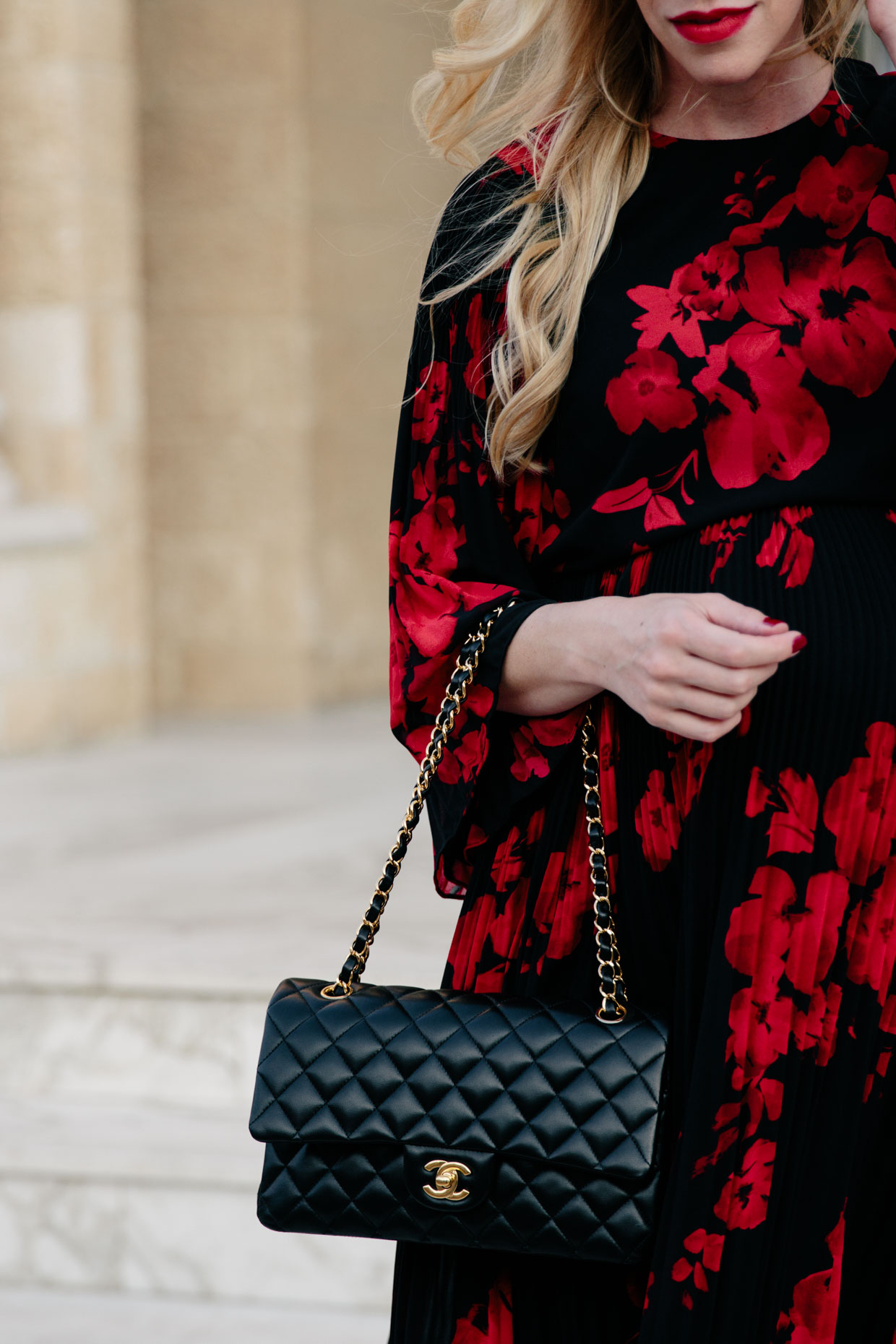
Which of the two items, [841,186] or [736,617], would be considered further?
[841,186]

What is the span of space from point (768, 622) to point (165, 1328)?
200 cm

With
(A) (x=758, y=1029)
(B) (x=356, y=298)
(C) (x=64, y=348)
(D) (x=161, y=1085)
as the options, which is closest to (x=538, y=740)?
(A) (x=758, y=1029)

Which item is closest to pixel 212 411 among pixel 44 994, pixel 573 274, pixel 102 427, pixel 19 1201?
pixel 102 427

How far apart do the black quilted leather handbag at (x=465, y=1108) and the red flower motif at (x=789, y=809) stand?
5.2 inches

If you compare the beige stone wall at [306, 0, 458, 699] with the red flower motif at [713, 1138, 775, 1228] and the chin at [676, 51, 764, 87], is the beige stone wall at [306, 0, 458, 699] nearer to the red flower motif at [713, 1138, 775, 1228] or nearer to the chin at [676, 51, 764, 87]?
the chin at [676, 51, 764, 87]

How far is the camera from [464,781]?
4.37ft

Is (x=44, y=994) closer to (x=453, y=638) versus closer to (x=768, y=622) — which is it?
(x=453, y=638)

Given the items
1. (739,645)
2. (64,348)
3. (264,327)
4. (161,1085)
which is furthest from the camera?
(264,327)

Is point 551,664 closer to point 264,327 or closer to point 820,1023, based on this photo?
point 820,1023

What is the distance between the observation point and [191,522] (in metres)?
6.26

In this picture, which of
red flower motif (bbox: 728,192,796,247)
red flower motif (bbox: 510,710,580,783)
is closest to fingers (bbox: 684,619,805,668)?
red flower motif (bbox: 510,710,580,783)

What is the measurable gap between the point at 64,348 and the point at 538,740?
180 inches

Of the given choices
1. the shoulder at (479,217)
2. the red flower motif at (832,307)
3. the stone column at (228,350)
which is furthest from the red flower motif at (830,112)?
the stone column at (228,350)

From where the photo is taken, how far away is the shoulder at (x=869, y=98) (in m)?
1.28
